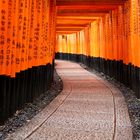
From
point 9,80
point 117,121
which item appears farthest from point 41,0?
point 117,121

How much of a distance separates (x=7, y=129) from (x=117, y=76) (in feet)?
44.9

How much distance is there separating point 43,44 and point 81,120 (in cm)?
653

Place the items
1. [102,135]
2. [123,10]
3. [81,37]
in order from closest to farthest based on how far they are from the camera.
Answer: [102,135] < [123,10] < [81,37]

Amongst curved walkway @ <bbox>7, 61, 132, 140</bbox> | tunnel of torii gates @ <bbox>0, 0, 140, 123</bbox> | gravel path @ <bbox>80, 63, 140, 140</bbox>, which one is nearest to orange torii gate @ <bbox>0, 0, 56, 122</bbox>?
tunnel of torii gates @ <bbox>0, 0, 140, 123</bbox>

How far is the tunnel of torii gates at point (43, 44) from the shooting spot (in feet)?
32.1

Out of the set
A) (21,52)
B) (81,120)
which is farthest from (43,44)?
(81,120)

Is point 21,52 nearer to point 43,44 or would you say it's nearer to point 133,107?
point 133,107

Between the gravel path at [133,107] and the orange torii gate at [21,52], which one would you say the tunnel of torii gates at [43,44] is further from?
the gravel path at [133,107]

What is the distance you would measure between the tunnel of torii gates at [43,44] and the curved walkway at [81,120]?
928 mm

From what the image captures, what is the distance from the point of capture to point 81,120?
34.6 ft

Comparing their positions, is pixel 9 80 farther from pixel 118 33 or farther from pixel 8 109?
pixel 118 33

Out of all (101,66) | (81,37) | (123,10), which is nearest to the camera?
(123,10)

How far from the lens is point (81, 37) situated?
41688mm

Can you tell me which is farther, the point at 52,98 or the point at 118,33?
the point at 118,33
